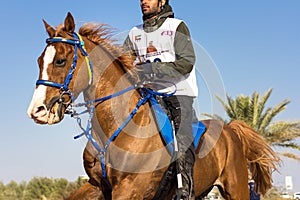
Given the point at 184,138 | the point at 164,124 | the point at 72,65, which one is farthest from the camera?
the point at 184,138

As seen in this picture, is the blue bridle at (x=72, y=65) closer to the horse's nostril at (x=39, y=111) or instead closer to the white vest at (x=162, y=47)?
the horse's nostril at (x=39, y=111)

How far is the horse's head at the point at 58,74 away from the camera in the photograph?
19.5 ft

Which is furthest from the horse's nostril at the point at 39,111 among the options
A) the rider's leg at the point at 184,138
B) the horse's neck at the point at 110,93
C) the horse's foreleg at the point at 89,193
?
the rider's leg at the point at 184,138

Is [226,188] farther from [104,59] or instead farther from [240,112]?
[240,112]

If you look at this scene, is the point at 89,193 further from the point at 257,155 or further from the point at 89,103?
the point at 257,155

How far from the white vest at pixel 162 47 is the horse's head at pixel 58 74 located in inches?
49.6

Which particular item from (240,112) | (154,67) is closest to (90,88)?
(154,67)

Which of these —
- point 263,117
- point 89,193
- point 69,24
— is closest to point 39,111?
point 69,24

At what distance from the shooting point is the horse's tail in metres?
10.4

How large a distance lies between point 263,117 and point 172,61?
65.0ft

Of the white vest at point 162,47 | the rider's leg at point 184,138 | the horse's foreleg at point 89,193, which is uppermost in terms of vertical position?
the white vest at point 162,47

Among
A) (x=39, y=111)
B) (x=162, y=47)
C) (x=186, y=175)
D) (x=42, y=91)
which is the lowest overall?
(x=186, y=175)

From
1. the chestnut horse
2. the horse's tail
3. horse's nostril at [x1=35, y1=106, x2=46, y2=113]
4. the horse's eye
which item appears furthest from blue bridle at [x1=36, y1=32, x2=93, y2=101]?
the horse's tail

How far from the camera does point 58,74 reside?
6156mm
